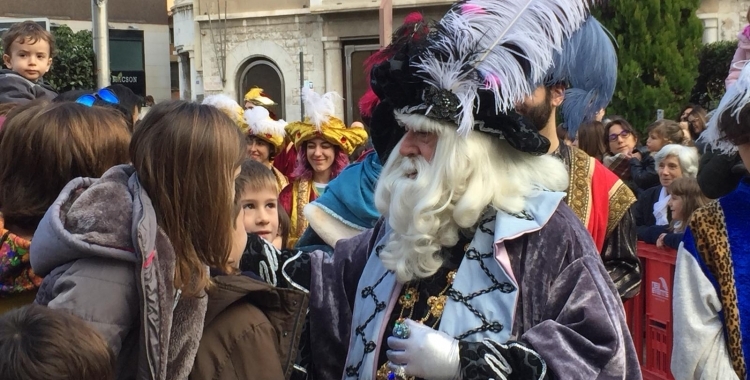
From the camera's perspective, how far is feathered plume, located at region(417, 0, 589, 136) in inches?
90.4

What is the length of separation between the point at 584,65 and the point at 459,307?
3.61 ft

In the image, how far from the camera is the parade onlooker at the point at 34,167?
2.43 m

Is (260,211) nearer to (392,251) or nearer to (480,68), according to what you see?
(392,251)

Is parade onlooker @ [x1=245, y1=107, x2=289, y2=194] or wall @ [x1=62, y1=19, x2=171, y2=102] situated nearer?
parade onlooker @ [x1=245, y1=107, x2=289, y2=194]

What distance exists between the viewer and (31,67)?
4664mm

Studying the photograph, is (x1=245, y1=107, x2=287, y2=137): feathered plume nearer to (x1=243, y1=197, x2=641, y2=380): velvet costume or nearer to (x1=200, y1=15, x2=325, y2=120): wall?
(x1=243, y1=197, x2=641, y2=380): velvet costume

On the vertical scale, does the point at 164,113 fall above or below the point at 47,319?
above

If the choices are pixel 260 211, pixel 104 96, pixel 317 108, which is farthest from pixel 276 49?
pixel 260 211

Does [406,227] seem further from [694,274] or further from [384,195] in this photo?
[694,274]

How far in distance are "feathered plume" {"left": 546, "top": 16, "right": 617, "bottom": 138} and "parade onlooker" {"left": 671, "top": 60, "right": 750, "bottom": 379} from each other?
1.25ft

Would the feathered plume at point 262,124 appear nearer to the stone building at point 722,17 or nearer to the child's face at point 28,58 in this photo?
the child's face at point 28,58

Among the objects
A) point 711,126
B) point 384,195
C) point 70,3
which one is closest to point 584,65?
point 711,126

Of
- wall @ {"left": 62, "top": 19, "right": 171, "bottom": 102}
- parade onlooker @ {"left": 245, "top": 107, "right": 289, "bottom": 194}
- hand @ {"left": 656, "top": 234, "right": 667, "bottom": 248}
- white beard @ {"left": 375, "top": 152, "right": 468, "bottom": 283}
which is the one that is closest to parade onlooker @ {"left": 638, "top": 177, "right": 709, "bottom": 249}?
hand @ {"left": 656, "top": 234, "right": 667, "bottom": 248}

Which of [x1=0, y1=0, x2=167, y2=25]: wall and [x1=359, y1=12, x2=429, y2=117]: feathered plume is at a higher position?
[x1=0, y1=0, x2=167, y2=25]: wall
